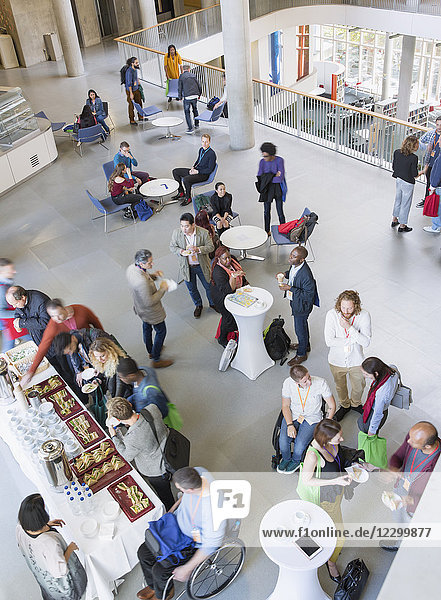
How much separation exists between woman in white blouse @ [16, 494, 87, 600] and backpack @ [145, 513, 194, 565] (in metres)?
0.55

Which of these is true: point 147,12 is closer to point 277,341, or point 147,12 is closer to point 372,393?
point 277,341

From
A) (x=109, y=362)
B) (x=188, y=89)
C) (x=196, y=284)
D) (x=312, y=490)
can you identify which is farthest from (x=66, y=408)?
(x=188, y=89)

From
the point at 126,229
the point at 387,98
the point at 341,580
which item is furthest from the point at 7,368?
the point at 387,98

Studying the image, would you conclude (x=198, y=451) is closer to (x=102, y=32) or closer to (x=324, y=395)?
(x=324, y=395)

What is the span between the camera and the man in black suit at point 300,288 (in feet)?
19.2

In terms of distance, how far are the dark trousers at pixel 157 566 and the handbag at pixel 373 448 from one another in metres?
1.71

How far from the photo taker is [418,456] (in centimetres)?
407

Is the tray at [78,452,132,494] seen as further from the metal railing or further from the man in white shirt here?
the metal railing

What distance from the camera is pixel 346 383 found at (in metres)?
5.77

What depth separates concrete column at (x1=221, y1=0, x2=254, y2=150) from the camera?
1087 centimetres

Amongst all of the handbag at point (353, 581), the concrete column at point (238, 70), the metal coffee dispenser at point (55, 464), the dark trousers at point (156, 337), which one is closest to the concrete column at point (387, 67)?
the concrete column at point (238, 70)

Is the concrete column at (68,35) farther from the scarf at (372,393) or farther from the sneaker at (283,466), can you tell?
the scarf at (372,393)

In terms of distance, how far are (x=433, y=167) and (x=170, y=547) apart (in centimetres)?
672

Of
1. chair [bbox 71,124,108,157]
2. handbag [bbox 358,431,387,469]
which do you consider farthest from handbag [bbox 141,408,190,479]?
chair [bbox 71,124,108,157]
